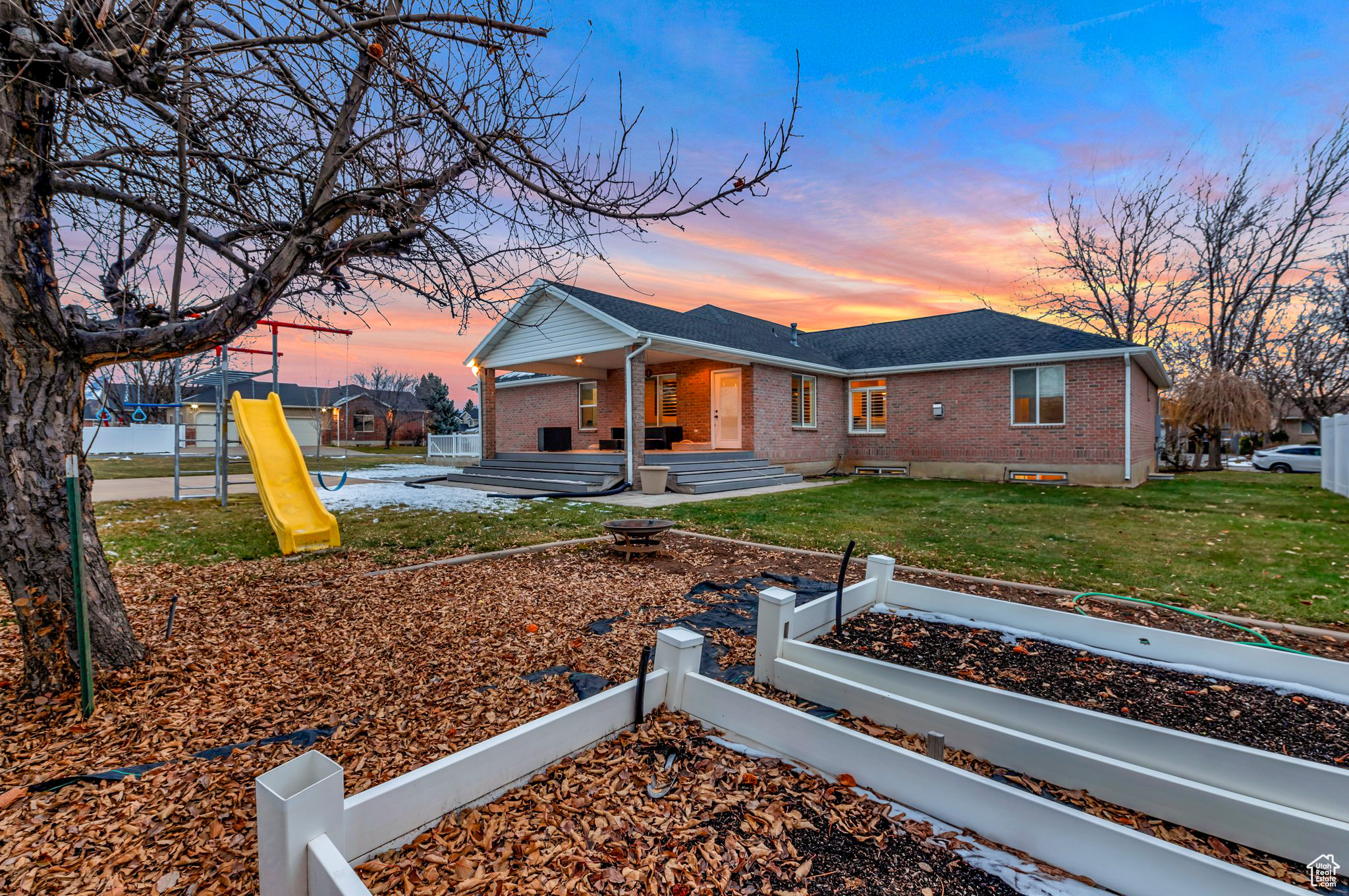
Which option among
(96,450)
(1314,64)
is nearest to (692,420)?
(1314,64)

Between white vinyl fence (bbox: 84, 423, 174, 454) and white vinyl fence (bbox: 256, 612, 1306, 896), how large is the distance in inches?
1461

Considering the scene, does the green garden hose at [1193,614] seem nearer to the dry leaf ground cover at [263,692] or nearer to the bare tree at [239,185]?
the dry leaf ground cover at [263,692]

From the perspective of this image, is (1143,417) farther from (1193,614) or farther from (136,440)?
(136,440)

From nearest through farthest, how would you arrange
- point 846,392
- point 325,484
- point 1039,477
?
point 325,484 → point 1039,477 → point 846,392

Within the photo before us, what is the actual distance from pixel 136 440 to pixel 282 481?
105 ft

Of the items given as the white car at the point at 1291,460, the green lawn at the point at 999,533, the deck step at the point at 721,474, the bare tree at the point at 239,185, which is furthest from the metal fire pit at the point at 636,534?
the white car at the point at 1291,460

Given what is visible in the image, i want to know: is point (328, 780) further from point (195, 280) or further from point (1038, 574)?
point (1038, 574)

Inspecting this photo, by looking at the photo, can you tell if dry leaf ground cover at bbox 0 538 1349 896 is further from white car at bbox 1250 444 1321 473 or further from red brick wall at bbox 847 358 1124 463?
white car at bbox 1250 444 1321 473

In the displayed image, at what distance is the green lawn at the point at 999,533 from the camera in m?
5.38

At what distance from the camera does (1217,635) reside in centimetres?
399

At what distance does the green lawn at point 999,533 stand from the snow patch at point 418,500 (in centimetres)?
65

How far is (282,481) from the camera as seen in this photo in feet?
25.2

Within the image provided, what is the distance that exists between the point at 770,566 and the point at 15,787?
17.3 feet

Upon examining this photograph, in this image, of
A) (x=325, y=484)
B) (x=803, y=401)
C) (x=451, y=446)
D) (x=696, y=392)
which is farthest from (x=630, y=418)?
(x=451, y=446)
